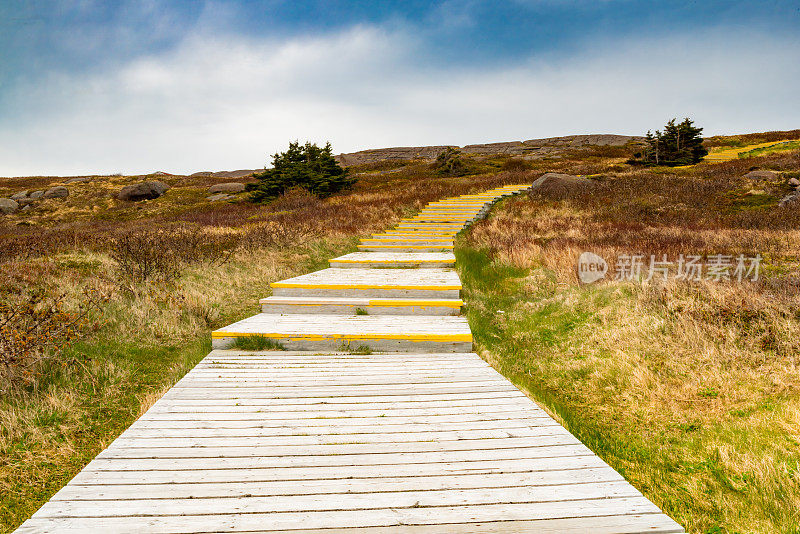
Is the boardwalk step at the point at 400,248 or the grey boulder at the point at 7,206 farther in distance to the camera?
the grey boulder at the point at 7,206

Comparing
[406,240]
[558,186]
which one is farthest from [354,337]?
[558,186]

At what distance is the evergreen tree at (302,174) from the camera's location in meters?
25.2

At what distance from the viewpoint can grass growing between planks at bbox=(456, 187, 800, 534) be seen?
2.57m

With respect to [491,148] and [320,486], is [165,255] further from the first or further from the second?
[491,148]

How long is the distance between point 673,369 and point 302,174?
2430 centimetres

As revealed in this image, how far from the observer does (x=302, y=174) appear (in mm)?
25281

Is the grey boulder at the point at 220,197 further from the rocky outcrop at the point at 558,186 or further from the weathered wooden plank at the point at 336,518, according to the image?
the weathered wooden plank at the point at 336,518

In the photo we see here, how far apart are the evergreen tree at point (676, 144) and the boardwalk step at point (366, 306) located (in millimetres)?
33367

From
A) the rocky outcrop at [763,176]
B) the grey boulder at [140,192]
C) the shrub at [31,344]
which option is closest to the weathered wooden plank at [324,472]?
the shrub at [31,344]

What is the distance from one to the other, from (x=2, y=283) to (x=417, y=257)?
8.04 metres

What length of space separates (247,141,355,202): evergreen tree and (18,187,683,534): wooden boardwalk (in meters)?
22.4

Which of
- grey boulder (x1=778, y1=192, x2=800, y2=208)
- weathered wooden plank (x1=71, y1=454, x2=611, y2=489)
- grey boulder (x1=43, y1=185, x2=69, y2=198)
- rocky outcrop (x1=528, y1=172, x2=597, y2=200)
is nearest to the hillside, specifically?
weathered wooden plank (x1=71, y1=454, x2=611, y2=489)

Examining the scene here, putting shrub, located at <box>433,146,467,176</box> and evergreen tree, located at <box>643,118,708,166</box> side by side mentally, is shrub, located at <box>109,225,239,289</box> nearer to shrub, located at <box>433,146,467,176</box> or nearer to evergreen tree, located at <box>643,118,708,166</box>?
shrub, located at <box>433,146,467,176</box>

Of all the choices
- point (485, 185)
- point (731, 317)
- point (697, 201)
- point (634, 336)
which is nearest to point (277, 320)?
point (634, 336)
